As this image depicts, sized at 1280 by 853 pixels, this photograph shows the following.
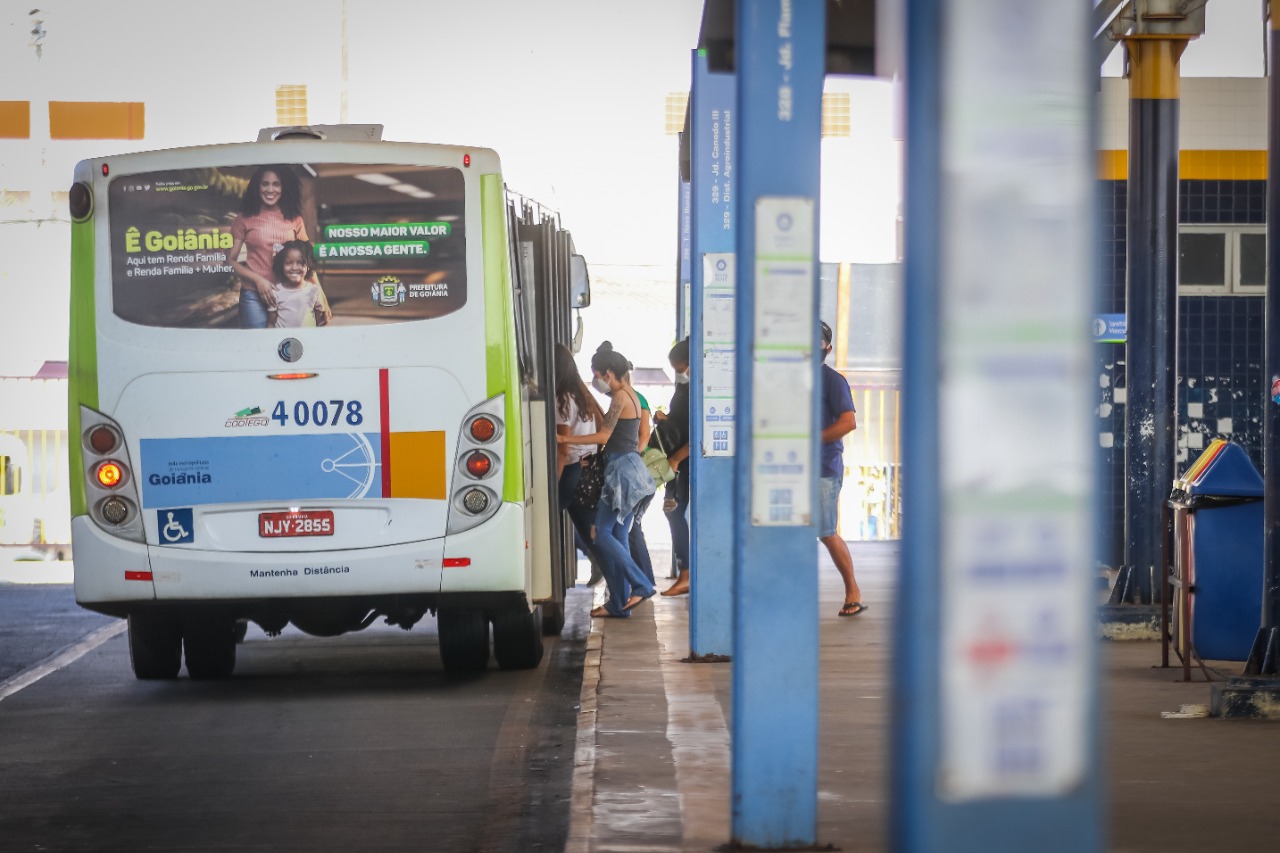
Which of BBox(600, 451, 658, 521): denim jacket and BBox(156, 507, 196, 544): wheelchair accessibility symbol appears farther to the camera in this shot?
BBox(600, 451, 658, 521): denim jacket

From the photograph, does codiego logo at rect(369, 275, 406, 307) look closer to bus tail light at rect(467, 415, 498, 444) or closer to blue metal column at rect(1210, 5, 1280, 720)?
bus tail light at rect(467, 415, 498, 444)

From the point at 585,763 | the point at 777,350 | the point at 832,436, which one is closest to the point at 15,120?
the point at 832,436

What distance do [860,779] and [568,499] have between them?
23.3ft

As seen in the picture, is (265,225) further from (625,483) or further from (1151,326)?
(1151,326)

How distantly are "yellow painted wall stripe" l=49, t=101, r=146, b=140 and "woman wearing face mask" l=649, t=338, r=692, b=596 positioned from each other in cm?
1627

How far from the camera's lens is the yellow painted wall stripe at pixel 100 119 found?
29000 mm

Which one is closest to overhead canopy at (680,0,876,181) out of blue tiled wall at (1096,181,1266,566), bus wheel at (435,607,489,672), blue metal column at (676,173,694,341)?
bus wheel at (435,607,489,672)

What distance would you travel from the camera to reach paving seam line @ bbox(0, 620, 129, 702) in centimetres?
1066

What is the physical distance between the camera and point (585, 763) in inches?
291

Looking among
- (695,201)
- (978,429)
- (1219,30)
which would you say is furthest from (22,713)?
(1219,30)

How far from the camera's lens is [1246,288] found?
19.3 meters

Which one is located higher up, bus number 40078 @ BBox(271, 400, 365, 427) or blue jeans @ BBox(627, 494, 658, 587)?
bus number 40078 @ BBox(271, 400, 365, 427)

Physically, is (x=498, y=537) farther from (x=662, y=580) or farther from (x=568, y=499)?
(x=662, y=580)

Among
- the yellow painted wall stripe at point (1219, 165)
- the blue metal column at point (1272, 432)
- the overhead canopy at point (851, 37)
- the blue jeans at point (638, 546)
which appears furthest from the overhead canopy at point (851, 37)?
the yellow painted wall stripe at point (1219, 165)
